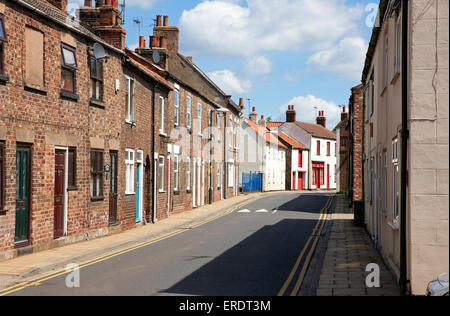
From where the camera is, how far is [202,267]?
1251 cm

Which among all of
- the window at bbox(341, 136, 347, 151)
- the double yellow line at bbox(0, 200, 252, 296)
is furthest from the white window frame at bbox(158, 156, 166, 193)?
the window at bbox(341, 136, 347, 151)

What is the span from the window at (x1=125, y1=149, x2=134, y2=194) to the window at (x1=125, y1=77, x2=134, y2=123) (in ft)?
4.04

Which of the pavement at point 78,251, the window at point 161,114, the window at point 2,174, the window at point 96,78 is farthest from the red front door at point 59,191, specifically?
the window at point 161,114

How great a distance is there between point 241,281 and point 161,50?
19.9m

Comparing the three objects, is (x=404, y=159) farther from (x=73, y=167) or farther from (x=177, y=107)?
(x=177, y=107)

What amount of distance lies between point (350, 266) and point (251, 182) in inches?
1777

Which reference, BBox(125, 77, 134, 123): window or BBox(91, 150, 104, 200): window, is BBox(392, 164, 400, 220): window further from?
BBox(125, 77, 134, 123): window

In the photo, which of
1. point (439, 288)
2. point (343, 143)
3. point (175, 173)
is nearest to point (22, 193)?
point (439, 288)

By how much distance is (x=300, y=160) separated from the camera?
228 ft

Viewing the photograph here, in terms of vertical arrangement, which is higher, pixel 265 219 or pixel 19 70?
pixel 19 70

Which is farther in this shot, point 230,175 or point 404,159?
point 230,175

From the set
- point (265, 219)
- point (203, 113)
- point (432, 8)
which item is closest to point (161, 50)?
point (203, 113)

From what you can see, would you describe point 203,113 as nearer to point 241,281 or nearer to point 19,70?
point 19,70

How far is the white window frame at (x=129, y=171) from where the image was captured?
68.6 feet
